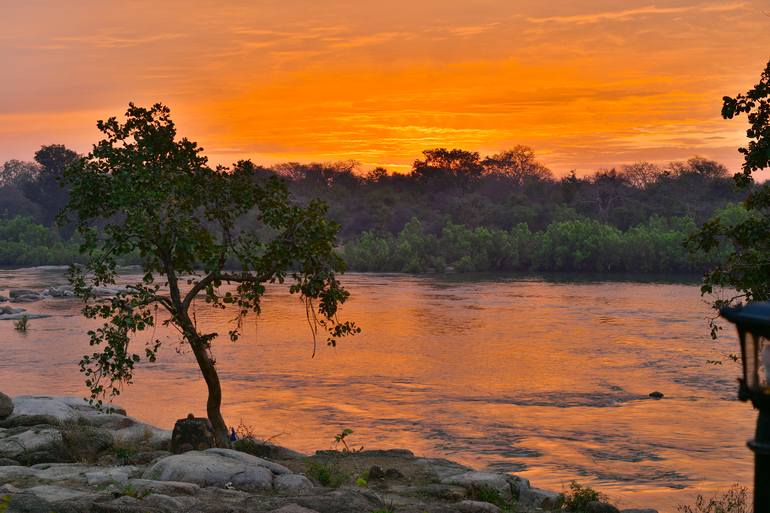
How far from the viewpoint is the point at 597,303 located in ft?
187

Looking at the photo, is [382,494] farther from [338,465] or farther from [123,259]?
[123,259]

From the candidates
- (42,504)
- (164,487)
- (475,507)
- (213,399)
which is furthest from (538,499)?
(42,504)

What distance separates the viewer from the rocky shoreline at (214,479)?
12.4 metres

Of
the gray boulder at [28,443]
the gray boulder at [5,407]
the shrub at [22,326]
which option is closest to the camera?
the gray boulder at [28,443]

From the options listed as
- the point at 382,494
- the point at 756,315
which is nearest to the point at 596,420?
the point at 382,494

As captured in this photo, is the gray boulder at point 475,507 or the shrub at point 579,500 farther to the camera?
the shrub at point 579,500

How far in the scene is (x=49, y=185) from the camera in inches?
4914

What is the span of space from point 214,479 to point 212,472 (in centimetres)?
16

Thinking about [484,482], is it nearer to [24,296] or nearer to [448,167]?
[24,296]

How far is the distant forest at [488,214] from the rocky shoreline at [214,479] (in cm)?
3844

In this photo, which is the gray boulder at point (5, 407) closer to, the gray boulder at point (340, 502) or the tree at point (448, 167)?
the gray boulder at point (340, 502)

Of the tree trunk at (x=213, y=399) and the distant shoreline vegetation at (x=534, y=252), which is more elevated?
the distant shoreline vegetation at (x=534, y=252)

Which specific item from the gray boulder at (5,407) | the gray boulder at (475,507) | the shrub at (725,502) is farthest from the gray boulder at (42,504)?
the shrub at (725,502)

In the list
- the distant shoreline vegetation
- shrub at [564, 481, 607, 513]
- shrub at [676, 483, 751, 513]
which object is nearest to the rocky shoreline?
shrub at [564, 481, 607, 513]
